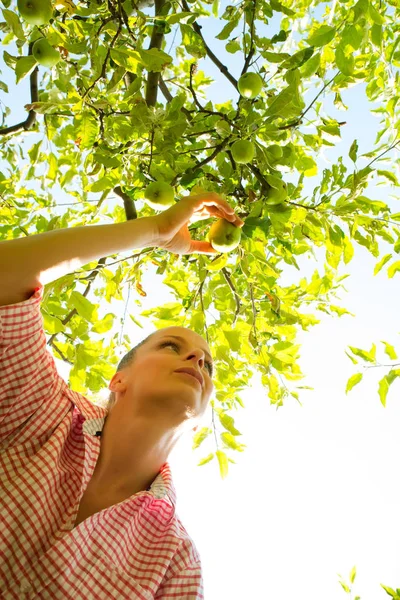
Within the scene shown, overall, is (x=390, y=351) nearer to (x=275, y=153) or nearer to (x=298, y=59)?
(x=275, y=153)

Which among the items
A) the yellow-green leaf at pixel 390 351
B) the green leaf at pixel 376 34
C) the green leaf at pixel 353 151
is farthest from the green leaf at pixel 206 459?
the green leaf at pixel 376 34

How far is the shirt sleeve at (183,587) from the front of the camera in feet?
5.16

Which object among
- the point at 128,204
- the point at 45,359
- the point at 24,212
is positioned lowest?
the point at 45,359

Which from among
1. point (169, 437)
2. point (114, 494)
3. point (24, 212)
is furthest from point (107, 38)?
point (114, 494)

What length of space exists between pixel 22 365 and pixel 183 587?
2.98 ft

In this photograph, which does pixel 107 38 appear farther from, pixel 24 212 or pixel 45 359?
pixel 45 359

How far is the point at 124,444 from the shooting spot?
1730 mm

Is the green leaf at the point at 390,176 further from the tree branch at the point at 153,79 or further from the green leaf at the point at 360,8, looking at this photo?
the tree branch at the point at 153,79

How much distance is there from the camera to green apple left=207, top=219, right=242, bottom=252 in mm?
2061

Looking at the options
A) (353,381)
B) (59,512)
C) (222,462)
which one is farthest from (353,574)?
(59,512)

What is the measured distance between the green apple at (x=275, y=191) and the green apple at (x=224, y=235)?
0.18m

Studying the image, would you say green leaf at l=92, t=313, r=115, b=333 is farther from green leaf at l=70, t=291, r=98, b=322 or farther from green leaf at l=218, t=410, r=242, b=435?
green leaf at l=218, t=410, r=242, b=435

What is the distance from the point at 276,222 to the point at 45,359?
112 cm

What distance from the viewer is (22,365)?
139 cm
